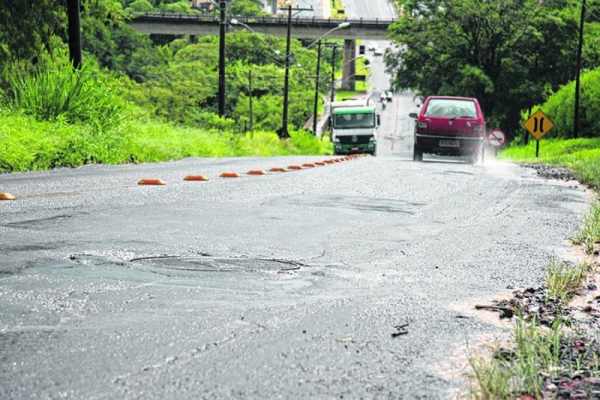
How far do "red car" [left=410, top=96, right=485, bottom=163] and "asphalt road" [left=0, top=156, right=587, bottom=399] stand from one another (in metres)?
15.9

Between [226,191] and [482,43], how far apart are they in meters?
58.5

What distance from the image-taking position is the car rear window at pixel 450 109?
2858 cm

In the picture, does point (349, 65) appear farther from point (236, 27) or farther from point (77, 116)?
point (77, 116)

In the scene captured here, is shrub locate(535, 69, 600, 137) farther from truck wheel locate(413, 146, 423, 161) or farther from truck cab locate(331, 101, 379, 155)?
truck wheel locate(413, 146, 423, 161)

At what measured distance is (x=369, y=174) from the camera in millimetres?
18500

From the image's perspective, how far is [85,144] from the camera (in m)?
20.7

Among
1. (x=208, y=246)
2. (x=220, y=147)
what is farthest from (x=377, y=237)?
(x=220, y=147)

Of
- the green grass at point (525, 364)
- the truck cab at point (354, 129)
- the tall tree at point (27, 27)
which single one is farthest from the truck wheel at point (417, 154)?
the green grass at point (525, 364)

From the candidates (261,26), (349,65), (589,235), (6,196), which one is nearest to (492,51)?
(261,26)

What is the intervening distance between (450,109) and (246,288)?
2324cm

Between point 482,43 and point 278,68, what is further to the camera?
point 278,68

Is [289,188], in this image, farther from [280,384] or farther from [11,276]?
[280,384]

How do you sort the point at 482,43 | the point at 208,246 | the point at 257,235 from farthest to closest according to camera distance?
the point at 482,43, the point at 257,235, the point at 208,246

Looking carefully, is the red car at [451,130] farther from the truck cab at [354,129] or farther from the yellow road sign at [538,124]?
the truck cab at [354,129]
